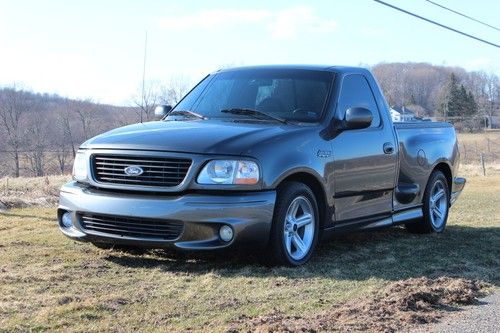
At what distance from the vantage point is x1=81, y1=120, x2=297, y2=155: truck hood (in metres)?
5.21

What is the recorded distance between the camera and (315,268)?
5613mm

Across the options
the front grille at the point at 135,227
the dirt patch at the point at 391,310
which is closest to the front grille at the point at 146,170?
the front grille at the point at 135,227

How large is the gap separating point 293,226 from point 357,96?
1932mm

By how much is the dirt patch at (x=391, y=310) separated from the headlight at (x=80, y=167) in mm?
2309

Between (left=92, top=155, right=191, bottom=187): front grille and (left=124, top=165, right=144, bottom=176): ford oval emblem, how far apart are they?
0.06 feet

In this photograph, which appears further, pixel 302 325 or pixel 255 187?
pixel 255 187

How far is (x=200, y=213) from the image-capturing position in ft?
16.5

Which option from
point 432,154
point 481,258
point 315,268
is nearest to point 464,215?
point 432,154

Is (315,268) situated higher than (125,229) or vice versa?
(125,229)

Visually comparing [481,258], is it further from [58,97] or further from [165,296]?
[58,97]

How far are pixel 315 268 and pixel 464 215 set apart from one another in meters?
5.64

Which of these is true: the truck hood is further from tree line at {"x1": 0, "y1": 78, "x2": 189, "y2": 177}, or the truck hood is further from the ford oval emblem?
tree line at {"x1": 0, "y1": 78, "x2": 189, "y2": 177}

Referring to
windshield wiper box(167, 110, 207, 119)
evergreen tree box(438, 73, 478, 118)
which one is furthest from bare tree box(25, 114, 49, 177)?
evergreen tree box(438, 73, 478, 118)

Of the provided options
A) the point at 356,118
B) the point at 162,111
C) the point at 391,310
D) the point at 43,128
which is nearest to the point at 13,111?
the point at 43,128
